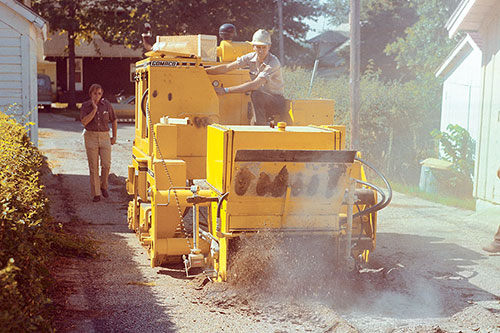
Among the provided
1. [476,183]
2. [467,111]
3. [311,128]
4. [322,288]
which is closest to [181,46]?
[311,128]

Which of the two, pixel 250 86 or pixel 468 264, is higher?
pixel 250 86

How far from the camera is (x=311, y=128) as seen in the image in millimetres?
7402

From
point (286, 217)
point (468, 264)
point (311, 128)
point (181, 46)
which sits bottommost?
point (468, 264)

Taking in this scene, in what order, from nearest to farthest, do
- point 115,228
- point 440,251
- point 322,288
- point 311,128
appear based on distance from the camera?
point 322,288
point 311,128
point 440,251
point 115,228

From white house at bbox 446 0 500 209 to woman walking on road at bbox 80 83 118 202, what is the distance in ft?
21.3

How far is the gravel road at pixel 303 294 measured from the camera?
603 centimetres

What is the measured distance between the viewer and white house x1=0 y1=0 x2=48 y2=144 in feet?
47.9

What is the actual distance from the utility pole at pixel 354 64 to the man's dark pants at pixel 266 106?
22.4 ft

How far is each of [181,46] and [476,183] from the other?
6.39 meters

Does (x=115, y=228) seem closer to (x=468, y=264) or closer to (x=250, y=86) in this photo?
(x=250, y=86)

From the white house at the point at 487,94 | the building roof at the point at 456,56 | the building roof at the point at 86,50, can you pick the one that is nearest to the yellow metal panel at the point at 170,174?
the white house at the point at 487,94

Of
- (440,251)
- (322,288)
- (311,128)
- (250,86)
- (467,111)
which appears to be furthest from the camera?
(467,111)

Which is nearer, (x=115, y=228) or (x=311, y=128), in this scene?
(x=311, y=128)

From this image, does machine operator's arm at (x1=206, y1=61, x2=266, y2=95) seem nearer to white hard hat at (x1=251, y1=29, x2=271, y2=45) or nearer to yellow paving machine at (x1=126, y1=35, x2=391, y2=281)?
yellow paving machine at (x1=126, y1=35, x2=391, y2=281)
